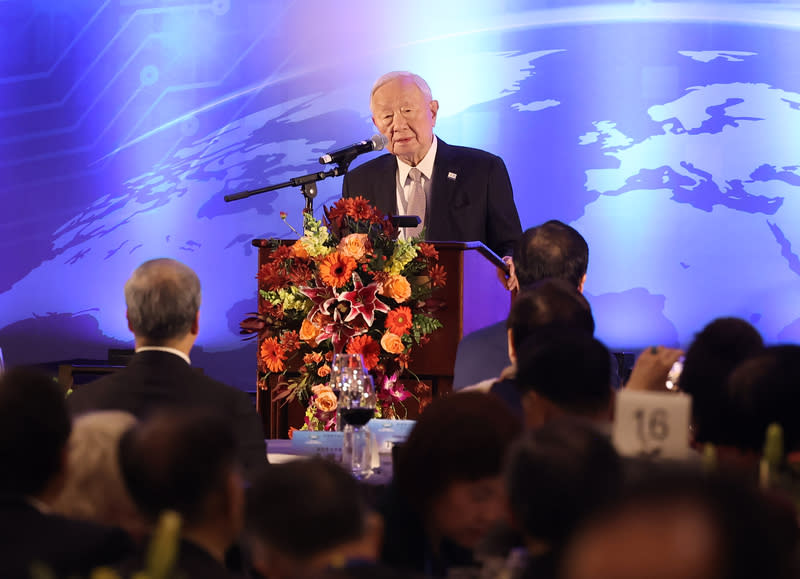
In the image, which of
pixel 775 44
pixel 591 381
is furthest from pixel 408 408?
pixel 775 44

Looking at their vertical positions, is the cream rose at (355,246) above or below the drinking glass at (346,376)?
above

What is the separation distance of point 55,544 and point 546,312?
4.35 feet

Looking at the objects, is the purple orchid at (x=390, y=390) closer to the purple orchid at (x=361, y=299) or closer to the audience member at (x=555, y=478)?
the purple orchid at (x=361, y=299)

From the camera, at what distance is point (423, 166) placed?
16.6 ft

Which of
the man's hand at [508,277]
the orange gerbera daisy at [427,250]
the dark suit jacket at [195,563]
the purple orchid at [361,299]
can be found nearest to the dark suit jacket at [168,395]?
the purple orchid at [361,299]

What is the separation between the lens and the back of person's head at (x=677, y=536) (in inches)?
26.7

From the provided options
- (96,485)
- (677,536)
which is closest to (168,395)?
(96,485)

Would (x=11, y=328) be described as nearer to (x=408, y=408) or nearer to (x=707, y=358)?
(x=408, y=408)

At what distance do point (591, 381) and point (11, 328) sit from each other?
6.36 metres

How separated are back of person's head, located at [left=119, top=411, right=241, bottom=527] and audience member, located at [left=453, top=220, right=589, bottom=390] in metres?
1.65

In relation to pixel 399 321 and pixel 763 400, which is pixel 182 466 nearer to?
pixel 763 400

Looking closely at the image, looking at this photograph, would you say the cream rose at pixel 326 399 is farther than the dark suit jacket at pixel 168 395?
Yes

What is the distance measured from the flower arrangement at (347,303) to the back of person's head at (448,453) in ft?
5.29

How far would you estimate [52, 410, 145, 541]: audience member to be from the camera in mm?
1819
